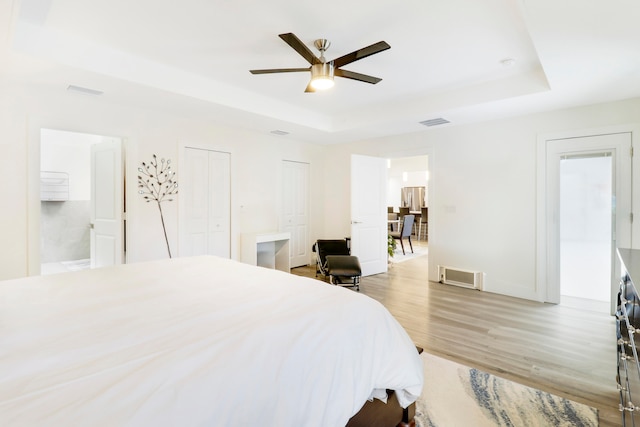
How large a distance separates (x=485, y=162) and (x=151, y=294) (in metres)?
4.40

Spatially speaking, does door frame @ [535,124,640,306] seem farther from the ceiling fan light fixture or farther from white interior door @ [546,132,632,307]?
the ceiling fan light fixture

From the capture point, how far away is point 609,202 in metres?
3.63

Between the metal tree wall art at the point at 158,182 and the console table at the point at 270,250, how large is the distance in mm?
1135

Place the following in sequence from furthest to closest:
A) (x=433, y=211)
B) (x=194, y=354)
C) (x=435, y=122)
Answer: (x=433, y=211)
(x=435, y=122)
(x=194, y=354)

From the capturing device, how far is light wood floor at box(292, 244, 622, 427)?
2.24 meters

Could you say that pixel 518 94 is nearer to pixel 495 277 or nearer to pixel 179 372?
pixel 495 277

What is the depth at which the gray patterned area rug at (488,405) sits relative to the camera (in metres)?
1.85

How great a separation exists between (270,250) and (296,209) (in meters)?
1.00

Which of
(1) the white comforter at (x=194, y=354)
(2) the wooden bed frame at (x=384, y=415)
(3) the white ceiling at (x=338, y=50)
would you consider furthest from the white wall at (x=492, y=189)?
(1) the white comforter at (x=194, y=354)

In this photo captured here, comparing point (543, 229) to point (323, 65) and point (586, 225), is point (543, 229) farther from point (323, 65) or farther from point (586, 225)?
point (323, 65)

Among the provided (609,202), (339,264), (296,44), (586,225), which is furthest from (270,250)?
(609,202)

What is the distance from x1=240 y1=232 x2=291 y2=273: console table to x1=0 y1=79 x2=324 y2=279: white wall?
0.53ft

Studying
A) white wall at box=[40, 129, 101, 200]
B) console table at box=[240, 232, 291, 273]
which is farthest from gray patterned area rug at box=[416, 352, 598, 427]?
white wall at box=[40, 129, 101, 200]

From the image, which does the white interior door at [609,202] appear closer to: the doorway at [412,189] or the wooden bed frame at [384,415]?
the wooden bed frame at [384,415]
